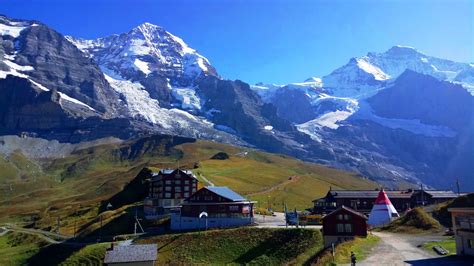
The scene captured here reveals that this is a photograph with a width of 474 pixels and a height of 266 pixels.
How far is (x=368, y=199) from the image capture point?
14550cm

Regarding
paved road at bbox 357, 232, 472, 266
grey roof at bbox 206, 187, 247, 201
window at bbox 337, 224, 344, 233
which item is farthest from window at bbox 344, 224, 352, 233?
grey roof at bbox 206, 187, 247, 201

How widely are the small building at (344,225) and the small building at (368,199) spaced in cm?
6335

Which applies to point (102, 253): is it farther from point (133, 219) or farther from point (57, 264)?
point (133, 219)

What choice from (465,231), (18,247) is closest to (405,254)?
(465,231)

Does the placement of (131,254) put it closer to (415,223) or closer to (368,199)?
(415,223)

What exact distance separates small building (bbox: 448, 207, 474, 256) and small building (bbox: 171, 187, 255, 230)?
5515 cm

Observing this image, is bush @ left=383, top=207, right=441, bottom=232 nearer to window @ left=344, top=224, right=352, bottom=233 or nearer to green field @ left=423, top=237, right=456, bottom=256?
window @ left=344, top=224, right=352, bottom=233

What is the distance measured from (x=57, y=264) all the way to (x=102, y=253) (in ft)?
36.9

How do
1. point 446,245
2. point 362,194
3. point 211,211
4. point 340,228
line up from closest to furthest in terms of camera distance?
point 446,245
point 340,228
point 211,211
point 362,194

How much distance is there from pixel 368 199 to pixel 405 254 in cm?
9161

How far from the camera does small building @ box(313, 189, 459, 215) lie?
145 meters

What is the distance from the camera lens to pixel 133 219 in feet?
403

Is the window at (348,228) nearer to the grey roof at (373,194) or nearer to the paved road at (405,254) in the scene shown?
the paved road at (405,254)

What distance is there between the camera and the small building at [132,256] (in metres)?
64.6
